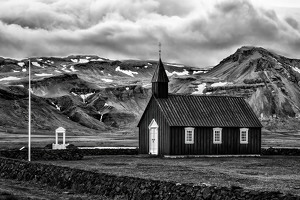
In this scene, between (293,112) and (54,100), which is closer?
(54,100)

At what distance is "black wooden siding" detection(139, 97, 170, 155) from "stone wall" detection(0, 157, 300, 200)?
67.7 feet

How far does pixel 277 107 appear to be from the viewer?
187 metres

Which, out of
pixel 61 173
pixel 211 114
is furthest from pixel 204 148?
pixel 61 173

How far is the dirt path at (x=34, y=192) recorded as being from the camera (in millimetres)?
24094

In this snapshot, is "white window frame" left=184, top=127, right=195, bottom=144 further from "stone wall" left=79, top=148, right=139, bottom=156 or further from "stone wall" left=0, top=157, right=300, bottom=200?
"stone wall" left=0, top=157, right=300, bottom=200

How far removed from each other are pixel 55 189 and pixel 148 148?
93.5 ft

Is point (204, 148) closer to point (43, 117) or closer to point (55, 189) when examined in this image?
point (55, 189)

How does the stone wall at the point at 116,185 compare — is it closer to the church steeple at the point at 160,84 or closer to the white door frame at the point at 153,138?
the white door frame at the point at 153,138

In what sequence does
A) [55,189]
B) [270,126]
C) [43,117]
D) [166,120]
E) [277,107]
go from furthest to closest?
[277,107]
[270,126]
[43,117]
[166,120]
[55,189]

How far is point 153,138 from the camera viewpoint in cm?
5500

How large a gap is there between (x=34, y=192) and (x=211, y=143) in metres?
29.9

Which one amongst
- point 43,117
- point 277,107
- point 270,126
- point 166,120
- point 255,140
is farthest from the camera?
point 277,107

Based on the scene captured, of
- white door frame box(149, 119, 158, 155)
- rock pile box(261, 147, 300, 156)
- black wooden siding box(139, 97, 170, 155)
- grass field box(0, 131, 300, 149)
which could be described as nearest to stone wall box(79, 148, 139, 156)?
black wooden siding box(139, 97, 170, 155)

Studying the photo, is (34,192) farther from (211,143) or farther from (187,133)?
(211,143)
